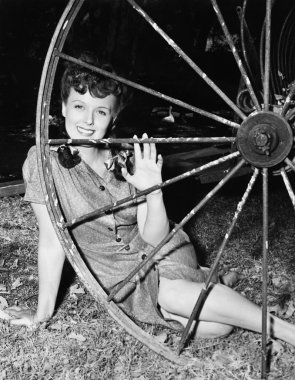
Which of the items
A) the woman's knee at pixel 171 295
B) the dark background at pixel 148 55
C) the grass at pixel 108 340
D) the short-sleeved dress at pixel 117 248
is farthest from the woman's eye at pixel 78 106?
the dark background at pixel 148 55

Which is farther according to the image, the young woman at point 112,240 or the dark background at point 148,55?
the dark background at point 148,55

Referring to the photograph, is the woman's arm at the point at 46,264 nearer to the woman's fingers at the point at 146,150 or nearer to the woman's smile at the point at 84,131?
the woman's smile at the point at 84,131

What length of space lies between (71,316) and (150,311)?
46 cm

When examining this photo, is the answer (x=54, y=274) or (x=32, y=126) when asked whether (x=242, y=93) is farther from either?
(x=32, y=126)

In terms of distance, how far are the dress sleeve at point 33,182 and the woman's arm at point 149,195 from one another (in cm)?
43

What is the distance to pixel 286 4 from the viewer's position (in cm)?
361

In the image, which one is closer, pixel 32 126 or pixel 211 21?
pixel 32 126

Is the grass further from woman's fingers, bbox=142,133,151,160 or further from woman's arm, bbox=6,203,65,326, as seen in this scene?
woman's fingers, bbox=142,133,151,160

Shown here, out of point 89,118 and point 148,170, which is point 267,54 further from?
point 89,118

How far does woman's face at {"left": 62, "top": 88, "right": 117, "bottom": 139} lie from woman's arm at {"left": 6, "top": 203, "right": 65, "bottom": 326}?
15.3 inches

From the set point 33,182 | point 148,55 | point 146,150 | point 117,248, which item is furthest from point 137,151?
point 148,55

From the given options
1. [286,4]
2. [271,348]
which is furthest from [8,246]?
[286,4]

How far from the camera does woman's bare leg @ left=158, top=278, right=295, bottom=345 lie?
241 cm

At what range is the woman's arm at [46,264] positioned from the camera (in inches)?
97.0
